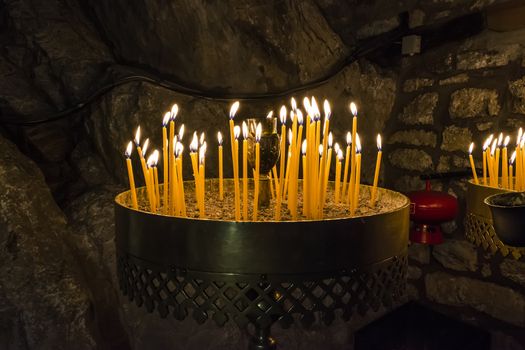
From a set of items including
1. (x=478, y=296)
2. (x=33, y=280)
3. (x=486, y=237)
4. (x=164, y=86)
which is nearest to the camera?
(x=486, y=237)

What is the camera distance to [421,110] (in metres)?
2.41

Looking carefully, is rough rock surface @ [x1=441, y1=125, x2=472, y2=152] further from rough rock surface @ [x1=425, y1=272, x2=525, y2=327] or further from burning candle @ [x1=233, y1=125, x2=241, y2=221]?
burning candle @ [x1=233, y1=125, x2=241, y2=221]

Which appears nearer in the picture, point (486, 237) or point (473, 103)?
point (486, 237)

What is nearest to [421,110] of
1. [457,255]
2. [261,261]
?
[457,255]

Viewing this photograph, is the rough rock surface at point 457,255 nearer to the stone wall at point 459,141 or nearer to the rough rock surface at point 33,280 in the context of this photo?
the stone wall at point 459,141

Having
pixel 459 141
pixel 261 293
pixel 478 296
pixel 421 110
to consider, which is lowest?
pixel 478 296

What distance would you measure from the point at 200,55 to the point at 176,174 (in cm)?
136

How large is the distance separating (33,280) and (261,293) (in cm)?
150

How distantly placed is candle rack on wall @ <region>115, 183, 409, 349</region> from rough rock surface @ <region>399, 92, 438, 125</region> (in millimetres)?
1713

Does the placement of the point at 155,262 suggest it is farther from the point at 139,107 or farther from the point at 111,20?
the point at 111,20

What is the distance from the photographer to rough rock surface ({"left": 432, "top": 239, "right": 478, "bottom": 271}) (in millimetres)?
2295

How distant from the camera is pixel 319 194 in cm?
91

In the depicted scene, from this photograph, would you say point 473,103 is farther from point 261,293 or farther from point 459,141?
point 261,293

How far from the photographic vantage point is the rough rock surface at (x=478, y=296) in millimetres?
2127
